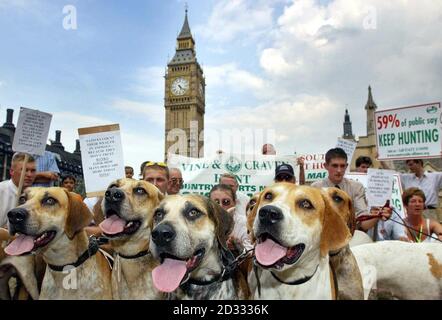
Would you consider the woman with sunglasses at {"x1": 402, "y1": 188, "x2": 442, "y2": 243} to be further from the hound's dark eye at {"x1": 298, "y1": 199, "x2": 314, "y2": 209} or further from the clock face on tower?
the clock face on tower

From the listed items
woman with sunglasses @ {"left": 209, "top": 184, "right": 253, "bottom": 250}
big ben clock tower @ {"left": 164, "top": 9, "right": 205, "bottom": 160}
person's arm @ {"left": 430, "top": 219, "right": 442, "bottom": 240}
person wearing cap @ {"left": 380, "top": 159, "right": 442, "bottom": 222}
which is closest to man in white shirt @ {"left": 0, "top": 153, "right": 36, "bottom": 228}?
woman with sunglasses @ {"left": 209, "top": 184, "right": 253, "bottom": 250}

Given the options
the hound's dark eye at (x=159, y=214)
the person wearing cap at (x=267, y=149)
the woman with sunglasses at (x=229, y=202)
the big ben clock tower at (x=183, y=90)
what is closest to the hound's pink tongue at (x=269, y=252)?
the hound's dark eye at (x=159, y=214)

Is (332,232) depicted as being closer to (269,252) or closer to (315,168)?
(269,252)

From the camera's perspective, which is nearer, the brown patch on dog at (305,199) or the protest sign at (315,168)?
the brown patch on dog at (305,199)

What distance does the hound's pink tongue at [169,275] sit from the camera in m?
2.39

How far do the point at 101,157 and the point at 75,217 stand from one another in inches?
49.6

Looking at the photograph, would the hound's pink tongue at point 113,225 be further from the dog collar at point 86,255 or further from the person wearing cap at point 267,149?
the person wearing cap at point 267,149

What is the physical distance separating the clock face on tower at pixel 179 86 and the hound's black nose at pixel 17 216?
95.7m

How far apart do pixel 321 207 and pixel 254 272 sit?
0.69 meters

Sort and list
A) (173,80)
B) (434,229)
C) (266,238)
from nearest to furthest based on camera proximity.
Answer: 1. (266,238)
2. (434,229)
3. (173,80)
